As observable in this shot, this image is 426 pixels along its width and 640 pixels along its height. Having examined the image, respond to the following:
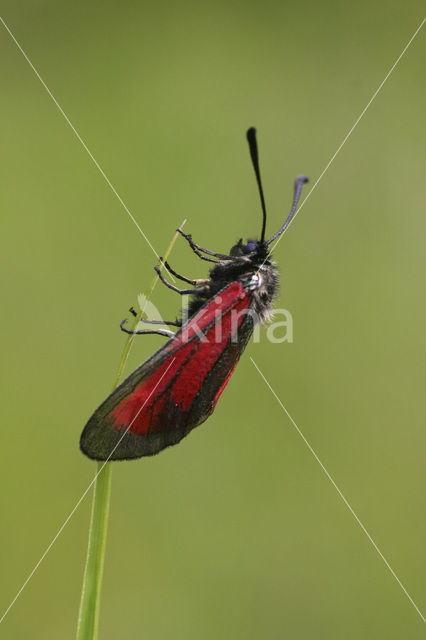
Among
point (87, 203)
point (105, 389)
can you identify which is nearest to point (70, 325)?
point (105, 389)

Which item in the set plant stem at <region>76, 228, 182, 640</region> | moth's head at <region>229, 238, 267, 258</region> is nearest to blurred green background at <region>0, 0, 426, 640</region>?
moth's head at <region>229, 238, 267, 258</region>

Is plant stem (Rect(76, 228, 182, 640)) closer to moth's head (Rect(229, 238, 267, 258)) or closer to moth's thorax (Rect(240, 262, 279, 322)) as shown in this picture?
moth's thorax (Rect(240, 262, 279, 322))

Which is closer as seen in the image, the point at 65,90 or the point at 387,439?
the point at 387,439

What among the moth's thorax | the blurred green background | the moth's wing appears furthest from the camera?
the blurred green background

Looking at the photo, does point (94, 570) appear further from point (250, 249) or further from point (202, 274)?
point (202, 274)

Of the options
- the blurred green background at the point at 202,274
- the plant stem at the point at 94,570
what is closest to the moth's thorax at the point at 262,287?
the plant stem at the point at 94,570

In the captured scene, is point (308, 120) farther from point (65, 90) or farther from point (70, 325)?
point (70, 325)

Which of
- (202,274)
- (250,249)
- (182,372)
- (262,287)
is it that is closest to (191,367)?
(182,372)

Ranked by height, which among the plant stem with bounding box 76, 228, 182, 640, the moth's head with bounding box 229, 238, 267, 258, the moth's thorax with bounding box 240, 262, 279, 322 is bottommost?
the plant stem with bounding box 76, 228, 182, 640
